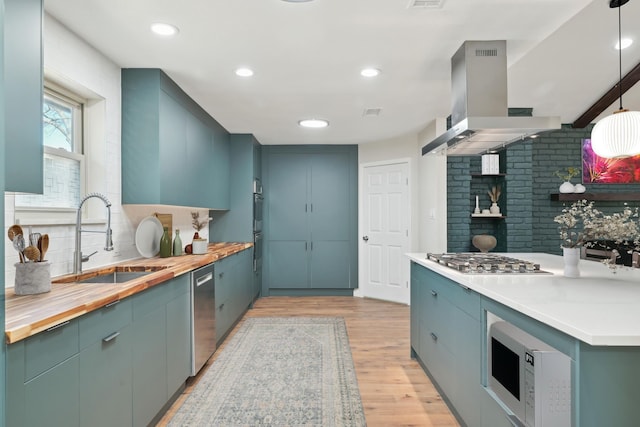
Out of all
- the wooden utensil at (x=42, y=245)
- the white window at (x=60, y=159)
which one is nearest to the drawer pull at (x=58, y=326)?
the wooden utensil at (x=42, y=245)

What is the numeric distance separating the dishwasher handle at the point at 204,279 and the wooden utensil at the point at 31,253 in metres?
1.28

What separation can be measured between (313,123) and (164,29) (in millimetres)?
2569

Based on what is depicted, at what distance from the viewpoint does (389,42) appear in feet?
8.32

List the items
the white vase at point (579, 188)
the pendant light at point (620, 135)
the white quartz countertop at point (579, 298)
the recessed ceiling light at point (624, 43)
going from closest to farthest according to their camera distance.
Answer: the white quartz countertop at point (579, 298) → the pendant light at point (620, 135) → the recessed ceiling light at point (624, 43) → the white vase at point (579, 188)

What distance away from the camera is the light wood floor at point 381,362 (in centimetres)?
247

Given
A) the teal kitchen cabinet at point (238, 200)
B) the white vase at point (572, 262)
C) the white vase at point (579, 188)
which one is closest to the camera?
the white vase at point (572, 262)

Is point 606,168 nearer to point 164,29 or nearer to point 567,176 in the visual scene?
point 567,176

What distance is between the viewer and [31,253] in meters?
1.76

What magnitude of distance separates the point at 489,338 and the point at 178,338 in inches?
75.3

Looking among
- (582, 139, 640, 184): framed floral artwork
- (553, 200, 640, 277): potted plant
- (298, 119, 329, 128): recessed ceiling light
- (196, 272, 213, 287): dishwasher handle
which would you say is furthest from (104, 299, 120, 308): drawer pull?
(582, 139, 640, 184): framed floral artwork

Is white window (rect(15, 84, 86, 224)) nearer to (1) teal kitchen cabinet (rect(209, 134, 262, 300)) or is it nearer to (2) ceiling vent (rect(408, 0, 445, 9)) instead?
(2) ceiling vent (rect(408, 0, 445, 9))

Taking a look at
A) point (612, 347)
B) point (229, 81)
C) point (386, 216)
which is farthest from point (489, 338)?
point (386, 216)

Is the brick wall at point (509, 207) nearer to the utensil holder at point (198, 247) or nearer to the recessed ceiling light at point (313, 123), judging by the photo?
the recessed ceiling light at point (313, 123)

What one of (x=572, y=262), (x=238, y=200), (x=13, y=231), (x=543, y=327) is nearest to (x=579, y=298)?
(x=543, y=327)
